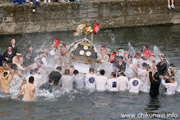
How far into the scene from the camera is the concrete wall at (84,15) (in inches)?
757

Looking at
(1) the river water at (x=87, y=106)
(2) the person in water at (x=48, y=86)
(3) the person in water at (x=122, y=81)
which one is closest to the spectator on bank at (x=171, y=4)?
(1) the river water at (x=87, y=106)

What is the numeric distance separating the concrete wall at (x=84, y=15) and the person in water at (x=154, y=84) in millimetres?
9764

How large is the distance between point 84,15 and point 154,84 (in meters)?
10.2

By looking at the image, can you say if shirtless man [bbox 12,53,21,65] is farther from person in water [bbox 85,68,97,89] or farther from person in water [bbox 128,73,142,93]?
person in water [bbox 128,73,142,93]

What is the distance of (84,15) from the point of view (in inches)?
816

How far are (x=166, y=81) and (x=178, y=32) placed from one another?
33.4ft

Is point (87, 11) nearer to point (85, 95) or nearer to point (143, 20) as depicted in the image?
point (143, 20)

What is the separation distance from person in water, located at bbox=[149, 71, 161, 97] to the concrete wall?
9764mm

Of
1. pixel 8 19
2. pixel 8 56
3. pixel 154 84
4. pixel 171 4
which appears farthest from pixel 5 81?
pixel 171 4

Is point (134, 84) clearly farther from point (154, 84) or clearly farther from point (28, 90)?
point (28, 90)

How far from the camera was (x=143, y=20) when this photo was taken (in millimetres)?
22328

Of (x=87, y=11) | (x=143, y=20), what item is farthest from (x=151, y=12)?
(x=87, y=11)


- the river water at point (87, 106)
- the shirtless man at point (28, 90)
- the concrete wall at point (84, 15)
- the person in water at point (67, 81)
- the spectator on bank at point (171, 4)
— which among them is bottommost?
the river water at point (87, 106)

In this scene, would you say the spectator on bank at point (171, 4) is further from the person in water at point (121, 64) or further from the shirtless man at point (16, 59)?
the shirtless man at point (16, 59)
